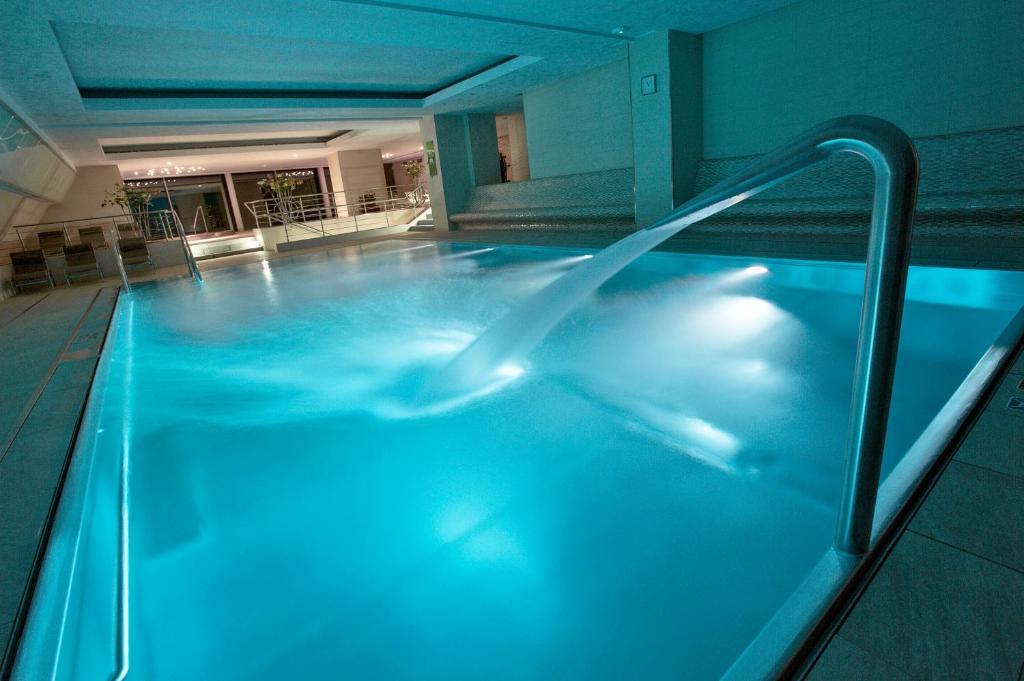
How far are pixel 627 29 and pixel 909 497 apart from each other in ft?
18.4

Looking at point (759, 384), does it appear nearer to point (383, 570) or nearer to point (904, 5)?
point (383, 570)

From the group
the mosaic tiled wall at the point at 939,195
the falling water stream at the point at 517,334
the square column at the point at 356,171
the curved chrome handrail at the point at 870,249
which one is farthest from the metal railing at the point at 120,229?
the curved chrome handrail at the point at 870,249

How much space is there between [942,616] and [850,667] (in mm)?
203

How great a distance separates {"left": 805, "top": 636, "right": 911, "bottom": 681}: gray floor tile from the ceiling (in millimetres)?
4638

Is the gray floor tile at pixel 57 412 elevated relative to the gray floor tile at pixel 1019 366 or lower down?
lower down

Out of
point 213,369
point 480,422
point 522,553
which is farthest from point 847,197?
point 213,369

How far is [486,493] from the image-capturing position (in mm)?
1821

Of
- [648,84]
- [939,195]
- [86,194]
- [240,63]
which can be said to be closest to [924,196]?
[939,195]

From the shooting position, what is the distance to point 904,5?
4414mm

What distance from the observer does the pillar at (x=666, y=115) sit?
5742 mm

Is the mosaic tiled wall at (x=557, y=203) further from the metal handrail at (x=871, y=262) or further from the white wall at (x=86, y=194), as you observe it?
the white wall at (x=86, y=194)

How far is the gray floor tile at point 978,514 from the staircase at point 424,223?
1086cm

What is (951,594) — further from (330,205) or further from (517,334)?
(330,205)

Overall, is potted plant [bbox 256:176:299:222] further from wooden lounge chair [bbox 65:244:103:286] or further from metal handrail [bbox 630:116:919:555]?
metal handrail [bbox 630:116:919:555]
